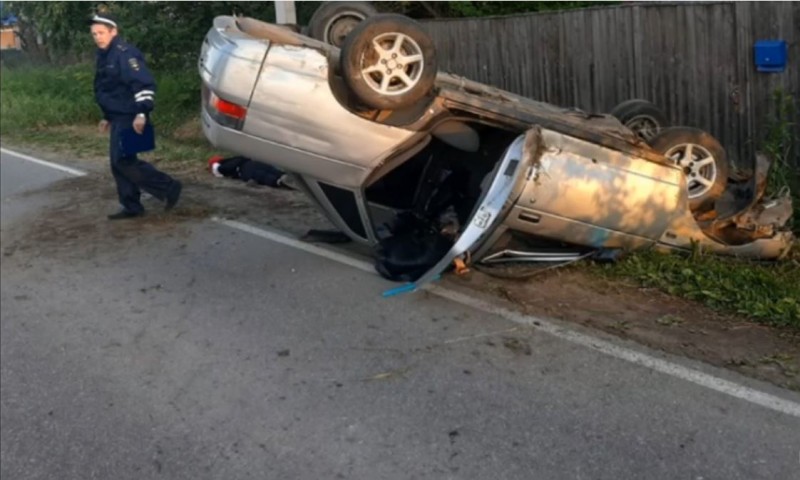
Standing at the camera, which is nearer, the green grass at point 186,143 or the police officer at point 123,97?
the green grass at point 186,143

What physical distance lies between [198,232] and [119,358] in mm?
2800

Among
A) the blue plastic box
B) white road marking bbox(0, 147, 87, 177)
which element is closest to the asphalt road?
the blue plastic box

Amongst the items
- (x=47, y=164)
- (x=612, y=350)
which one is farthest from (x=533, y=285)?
(x=47, y=164)

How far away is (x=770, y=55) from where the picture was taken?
872 cm

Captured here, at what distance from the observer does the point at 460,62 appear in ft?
41.7

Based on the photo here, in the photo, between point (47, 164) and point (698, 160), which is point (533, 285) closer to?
point (698, 160)

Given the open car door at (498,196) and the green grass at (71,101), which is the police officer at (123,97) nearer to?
the open car door at (498,196)

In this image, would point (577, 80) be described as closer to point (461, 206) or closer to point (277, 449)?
point (461, 206)

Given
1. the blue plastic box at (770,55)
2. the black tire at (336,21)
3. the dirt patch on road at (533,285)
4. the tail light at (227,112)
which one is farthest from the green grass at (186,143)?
the black tire at (336,21)

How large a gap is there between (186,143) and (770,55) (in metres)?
7.89

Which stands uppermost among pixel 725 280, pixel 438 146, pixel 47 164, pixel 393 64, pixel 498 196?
pixel 393 64

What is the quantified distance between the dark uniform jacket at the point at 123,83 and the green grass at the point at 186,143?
3246 millimetres

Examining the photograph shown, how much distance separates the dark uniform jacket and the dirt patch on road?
3.26ft

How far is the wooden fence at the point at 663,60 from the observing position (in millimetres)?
8930
